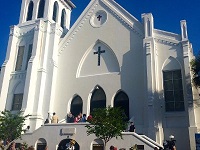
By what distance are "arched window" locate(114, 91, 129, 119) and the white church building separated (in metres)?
0.03

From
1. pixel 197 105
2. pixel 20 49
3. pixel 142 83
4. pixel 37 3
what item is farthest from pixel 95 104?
pixel 37 3

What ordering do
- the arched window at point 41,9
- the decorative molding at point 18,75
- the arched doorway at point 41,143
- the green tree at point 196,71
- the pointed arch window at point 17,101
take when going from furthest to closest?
1. the arched window at point 41,9
2. the decorative molding at point 18,75
3. the pointed arch window at point 17,101
4. the arched doorway at point 41,143
5. the green tree at point 196,71

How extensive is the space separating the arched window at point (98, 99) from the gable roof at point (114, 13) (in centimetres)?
615

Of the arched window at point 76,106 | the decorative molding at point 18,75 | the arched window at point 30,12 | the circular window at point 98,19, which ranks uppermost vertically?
the arched window at point 30,12

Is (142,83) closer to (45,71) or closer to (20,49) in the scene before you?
(45,71)

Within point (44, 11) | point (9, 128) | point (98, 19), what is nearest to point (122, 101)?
point (98, 19)

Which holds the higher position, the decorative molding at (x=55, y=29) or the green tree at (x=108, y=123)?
the decorative molding at (x=55, y=29)

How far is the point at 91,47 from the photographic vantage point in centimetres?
2495

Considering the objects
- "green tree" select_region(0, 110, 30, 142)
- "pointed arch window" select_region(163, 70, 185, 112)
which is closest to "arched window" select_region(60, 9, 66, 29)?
"pointed arch window" select_region(163, 70, 185, 112)

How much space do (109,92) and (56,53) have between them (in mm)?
7471

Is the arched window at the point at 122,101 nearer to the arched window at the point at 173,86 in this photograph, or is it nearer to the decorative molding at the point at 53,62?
the arched window at the point at 173,86

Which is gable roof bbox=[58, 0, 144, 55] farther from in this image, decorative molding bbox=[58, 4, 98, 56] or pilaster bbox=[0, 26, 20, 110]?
pilaster bbox=[0, 26, 20, 110]

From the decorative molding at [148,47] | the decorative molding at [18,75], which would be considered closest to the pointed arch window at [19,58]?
the decorative molding at [18,75]

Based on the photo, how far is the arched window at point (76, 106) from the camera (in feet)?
75.6
